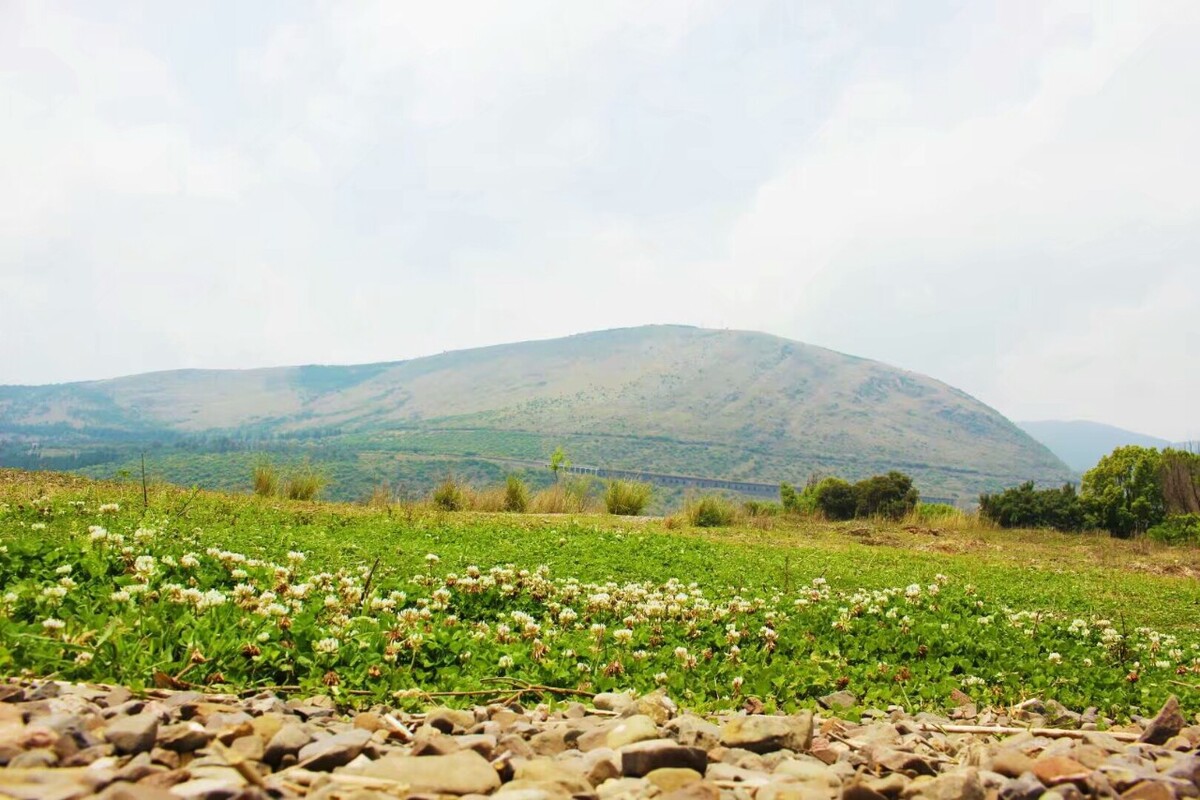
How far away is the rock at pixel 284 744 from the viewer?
225 centimetres

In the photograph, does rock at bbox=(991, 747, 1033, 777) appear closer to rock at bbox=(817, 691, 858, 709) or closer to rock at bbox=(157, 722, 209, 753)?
rock at bbox=(817, 691, 858, 709)

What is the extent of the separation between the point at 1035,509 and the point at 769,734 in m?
20.7

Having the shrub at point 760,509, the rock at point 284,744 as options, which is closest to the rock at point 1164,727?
the rock at point 284,744

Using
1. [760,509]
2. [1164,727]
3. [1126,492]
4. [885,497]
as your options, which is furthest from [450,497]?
[1126,492]

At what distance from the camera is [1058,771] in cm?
232

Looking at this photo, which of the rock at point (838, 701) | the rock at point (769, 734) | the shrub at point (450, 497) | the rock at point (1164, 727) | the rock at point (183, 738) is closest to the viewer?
the rock at point (183, 738)

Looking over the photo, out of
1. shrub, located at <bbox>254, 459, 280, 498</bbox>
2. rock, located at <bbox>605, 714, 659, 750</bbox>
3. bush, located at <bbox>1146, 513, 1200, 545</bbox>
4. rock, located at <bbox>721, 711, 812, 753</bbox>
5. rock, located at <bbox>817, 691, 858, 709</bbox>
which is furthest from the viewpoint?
bush, located at <bbox>1146, 513, 1200, 545</bbox>

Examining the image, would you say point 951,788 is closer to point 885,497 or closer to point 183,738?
point 183,738

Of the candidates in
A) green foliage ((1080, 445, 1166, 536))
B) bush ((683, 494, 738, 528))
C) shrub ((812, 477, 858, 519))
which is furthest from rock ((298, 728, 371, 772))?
green foliage ((1080, 445, 1166, 536))

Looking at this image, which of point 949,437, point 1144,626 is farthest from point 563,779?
point 949,437

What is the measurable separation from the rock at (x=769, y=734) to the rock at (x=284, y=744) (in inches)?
55.2

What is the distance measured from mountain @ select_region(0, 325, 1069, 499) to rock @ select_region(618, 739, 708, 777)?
43.5m

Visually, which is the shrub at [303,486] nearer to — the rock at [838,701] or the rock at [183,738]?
the rock at [838,701]

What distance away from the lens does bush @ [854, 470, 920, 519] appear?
70.6 feet
